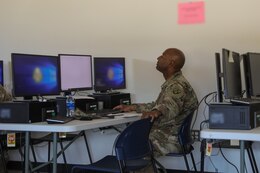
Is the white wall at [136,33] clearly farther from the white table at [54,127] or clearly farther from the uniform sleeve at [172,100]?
the white table at [54,127]

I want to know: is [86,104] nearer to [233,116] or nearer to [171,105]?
[171,105]

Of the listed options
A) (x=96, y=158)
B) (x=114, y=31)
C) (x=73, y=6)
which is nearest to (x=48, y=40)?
(x=73, y=6)

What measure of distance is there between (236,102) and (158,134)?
88 centimetres

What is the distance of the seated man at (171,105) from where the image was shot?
3.23 metres

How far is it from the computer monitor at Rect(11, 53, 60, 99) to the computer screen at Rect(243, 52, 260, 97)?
60.8 inches

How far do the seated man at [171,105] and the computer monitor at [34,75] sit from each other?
0.81 meters

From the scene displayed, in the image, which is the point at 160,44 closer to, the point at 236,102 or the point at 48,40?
the point at 48,40

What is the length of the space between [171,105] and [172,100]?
58 millimetres

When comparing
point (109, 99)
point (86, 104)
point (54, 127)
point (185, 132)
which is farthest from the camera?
point (109, 99)

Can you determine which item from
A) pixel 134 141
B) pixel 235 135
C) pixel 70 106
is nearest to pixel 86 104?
pixel 70 106

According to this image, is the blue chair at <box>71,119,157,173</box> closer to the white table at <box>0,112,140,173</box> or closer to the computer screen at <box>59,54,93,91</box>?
the white table at <box>0,112,140,173</box>

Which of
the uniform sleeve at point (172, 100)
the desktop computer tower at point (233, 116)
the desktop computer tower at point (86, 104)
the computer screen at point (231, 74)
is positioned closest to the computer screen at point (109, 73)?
the desktop computer tower at point (86, 104)

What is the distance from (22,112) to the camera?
2.96 metres

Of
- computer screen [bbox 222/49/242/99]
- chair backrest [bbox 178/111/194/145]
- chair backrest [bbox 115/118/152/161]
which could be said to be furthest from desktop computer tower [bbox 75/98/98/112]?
computer screen [bbox 222/49/242/99]
